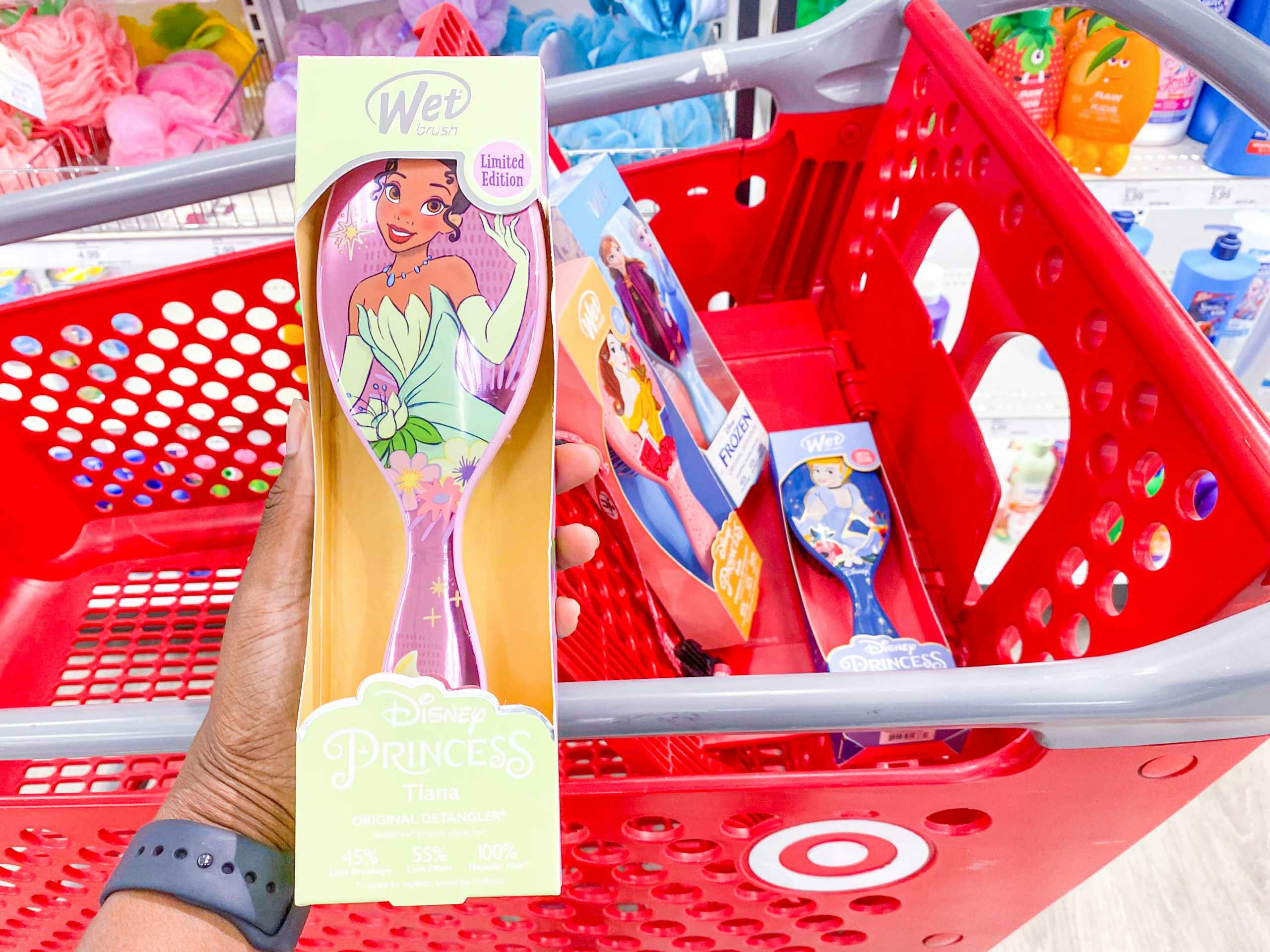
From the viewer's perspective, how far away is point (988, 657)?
0.76 m

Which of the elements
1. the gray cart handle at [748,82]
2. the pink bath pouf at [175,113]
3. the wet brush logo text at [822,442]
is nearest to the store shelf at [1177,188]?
the gray cart handle at [748,82]

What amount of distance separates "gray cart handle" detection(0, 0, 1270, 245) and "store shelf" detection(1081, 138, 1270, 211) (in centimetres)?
49

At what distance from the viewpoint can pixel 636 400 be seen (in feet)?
2.35

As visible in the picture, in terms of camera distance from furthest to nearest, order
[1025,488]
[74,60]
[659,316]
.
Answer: [1025,488] < [74,60] < [659,316]

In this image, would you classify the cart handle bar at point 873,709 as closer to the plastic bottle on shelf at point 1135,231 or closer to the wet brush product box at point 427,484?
the wet brush product box at point 427,484

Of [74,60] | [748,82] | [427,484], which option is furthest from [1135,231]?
[74,60]

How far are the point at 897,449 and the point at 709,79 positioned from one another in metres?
0.42

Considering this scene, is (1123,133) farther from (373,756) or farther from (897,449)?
(373,756)

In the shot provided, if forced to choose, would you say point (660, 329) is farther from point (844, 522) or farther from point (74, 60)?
point (74, 60)

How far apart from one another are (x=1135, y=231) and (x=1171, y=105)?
186mm

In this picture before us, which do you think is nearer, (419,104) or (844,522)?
(419,104)

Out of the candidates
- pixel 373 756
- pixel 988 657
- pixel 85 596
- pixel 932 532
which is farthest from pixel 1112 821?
pixel 85 596

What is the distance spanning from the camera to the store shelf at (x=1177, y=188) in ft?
4.09

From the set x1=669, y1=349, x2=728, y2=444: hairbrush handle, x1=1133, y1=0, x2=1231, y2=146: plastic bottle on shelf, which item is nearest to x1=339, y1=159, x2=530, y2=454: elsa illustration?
x1=669, y1=349, x2=728, y2=444: hairbrush handle
